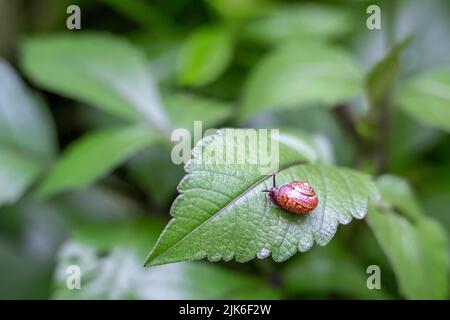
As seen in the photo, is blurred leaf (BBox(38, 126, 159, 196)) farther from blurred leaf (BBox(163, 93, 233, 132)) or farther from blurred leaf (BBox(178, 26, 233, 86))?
blurred leaf (BBox(178, 26, 233, 86))

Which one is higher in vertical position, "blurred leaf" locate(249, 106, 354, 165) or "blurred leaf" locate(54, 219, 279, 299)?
"blurred leaf" locate(249, 106, 354, 165)

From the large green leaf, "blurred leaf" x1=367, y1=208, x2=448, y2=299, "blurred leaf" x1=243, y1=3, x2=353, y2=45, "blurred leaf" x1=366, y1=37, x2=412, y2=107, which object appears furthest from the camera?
"blurred leaf" x1=243, y1=3, x2=353, y2=45

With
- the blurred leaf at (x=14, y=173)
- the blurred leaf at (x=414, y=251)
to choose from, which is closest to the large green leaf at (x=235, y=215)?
the blurred leaf at (x=414, y=251)

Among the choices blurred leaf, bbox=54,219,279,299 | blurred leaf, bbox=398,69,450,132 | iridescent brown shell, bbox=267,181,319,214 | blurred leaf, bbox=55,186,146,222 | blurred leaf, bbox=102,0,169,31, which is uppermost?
blurred leaf, bbox=102,0,169,31

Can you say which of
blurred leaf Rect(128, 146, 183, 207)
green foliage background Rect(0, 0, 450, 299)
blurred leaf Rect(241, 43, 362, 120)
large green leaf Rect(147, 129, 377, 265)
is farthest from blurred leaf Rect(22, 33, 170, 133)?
large green leaf Rect(147, 129, 377, 265)

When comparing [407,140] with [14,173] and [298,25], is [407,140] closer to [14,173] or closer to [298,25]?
[298,25]

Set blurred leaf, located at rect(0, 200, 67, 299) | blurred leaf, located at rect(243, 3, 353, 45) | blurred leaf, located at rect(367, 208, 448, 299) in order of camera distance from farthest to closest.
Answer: blurred leaf, located at rect(243, 3, 353, 45), blurred leaf, located at rect(0, 200, 67, 299), blurred leaf, located at rect(367, 208, 448, 299)

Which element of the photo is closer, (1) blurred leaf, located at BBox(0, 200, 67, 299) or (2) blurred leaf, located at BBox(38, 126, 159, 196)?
(2) blurred leaf, located at BBox(38, 126, 159, 196)
